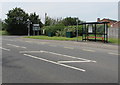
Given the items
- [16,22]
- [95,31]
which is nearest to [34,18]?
[16,22]

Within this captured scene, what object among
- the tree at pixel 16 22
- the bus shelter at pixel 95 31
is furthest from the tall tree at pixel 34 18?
the bus shelter at pixel 95 31

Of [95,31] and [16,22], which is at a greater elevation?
[16,22]

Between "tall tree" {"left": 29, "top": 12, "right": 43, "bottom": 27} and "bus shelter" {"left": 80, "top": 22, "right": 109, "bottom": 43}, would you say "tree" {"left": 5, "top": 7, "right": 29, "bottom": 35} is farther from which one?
"bus shelter" {"left": 80, "top": 22, "right": 109, "bottom": 43}

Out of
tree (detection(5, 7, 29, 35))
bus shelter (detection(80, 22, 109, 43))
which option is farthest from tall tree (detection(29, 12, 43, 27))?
bus shelter (detection(80, 22, 109, 43))

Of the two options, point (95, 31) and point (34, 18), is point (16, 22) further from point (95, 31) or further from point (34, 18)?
point (95, 31)

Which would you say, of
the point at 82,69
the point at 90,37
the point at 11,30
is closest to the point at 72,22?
the point at 11,30

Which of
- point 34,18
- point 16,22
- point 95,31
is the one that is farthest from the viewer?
point 34,18

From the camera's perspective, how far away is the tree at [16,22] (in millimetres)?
55272

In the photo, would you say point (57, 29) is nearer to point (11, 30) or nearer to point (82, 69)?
point (11, 30)

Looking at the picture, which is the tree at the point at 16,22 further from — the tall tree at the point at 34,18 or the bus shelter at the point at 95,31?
the bus shelter at the point at 95,31

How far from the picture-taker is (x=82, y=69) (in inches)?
247

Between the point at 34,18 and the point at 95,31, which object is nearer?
the point at 95,31

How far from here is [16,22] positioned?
55.9 metres

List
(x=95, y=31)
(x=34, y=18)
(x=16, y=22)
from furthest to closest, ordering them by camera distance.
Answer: (x=34, y=18) → (x=16, y=22) → (x=95, y=31)
